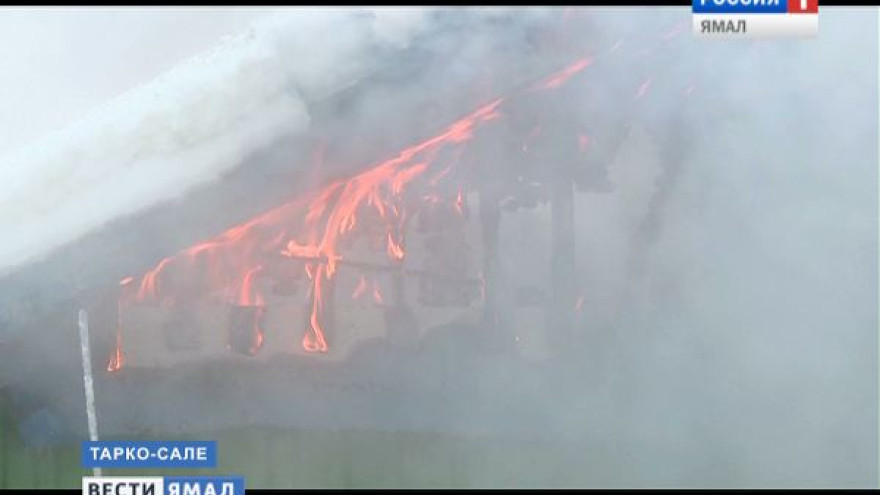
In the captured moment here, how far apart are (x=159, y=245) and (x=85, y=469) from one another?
1.20 meters

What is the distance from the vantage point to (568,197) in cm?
458

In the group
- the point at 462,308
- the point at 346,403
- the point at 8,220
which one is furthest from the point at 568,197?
the point at 8,220

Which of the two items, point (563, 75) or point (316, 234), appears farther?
point (316, 234)

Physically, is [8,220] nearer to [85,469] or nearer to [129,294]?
[129,294]

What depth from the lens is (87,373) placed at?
4.65 meters

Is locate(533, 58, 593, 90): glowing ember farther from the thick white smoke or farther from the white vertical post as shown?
the white vertical post

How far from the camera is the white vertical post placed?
4590mm

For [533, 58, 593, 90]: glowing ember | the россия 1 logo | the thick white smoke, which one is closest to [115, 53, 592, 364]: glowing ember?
[533, 58, 593, 90]: glowing ember

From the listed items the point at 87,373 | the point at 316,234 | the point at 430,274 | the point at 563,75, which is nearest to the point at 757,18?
the point at 563,75

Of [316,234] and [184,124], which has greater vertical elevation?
[184,124]

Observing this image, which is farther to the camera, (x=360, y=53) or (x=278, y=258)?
(x=278, y=258)

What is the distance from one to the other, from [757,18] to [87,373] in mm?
3722

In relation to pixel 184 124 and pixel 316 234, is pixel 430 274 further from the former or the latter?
pixel 184 124

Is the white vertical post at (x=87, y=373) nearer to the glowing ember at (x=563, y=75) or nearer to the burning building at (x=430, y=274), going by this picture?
the burning building at (x=430, y=274)
